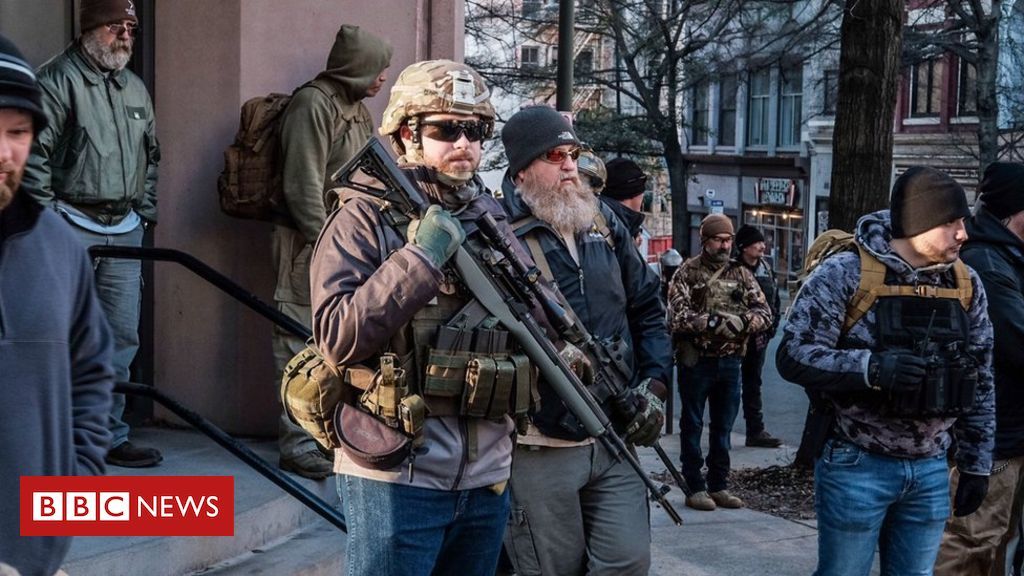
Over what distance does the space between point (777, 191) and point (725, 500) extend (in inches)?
1173

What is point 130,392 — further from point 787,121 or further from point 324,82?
point 787,121

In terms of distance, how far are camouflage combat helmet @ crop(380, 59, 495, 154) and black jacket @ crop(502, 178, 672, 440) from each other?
3.68 ft

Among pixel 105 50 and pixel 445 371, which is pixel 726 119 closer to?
pixel 105 50

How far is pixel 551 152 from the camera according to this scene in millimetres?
4816

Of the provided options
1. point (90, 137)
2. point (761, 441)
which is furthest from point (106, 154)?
point (761, 441)

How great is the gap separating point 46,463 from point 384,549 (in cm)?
104

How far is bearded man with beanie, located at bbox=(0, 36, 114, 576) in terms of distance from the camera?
248cm

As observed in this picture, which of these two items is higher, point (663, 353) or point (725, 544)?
point (663, 353)

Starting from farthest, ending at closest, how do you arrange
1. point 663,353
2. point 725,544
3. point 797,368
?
point 725,544 < point 663,353 < point 797,368

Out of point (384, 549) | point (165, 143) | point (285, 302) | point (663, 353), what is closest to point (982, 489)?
point (663, 353)

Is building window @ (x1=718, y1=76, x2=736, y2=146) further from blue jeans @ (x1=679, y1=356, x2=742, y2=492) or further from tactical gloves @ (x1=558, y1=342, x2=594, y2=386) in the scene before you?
tactical gloves @ (x1=558, y1=342, x2=594, y2=386)

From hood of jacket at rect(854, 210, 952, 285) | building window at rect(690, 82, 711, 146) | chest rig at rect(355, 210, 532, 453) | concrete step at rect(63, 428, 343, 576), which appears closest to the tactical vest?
chest rig at rect(355, 210, 532, 453)

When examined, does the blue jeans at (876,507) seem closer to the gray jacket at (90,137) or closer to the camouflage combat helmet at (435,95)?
the camouflage combat helmet at (435,95)

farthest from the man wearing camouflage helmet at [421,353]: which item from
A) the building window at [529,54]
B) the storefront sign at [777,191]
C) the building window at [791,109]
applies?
the storefront sign at [777,191]
